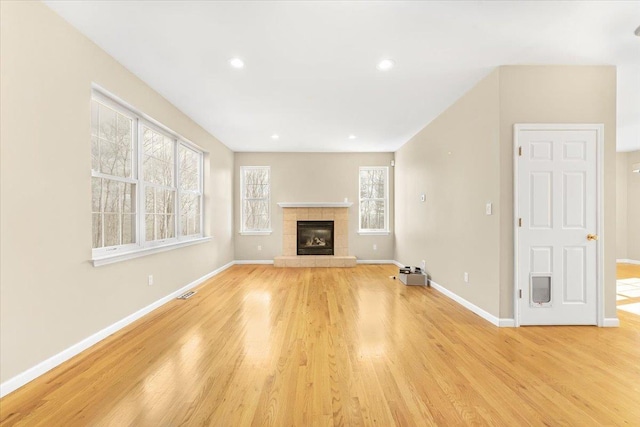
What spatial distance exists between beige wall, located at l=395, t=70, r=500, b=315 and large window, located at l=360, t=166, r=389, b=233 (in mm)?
1553

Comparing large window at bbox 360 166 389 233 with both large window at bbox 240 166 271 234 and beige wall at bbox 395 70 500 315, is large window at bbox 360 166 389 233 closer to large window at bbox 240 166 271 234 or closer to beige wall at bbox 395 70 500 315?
beige wall at bbox 395 70 500 315

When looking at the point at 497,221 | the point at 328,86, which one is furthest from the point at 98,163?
the point at 497,221

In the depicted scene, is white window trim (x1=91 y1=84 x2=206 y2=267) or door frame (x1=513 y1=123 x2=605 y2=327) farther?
door frame (x1=513 y1=123 x2=605 y2=327)

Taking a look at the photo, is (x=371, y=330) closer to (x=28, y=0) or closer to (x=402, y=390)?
(x=402, y=390)

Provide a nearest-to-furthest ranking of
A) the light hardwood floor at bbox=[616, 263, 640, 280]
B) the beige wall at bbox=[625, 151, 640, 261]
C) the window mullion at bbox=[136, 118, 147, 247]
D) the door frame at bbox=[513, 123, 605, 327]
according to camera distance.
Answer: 1. the door frame at bbox=[513, 123, 605, 327]
2. the window mullion at bbox=[136, 118, 147, 247]
3. the light hardwood floor at bbox=[616, 263, 640, 280]
4. the beige wall at bbox=[625, 151, 640, 261]

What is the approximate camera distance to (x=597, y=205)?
301 cm

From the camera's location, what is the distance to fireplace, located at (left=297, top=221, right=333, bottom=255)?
7.06 meters

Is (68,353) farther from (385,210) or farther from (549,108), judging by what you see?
(385,210)

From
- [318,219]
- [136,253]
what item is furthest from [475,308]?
[318,219]

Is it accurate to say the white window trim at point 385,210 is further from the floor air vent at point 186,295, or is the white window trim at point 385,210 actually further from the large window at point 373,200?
the floor air vent at point 186,295

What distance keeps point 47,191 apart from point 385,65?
3.18 meters

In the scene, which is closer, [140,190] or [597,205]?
[597,205]

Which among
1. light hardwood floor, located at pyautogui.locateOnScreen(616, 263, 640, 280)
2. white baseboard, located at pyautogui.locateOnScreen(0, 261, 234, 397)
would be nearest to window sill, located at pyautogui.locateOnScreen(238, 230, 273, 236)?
white baseboard, located at pyautogui.locateOnScreen(0, 261, 234, 397)

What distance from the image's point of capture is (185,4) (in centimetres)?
212
